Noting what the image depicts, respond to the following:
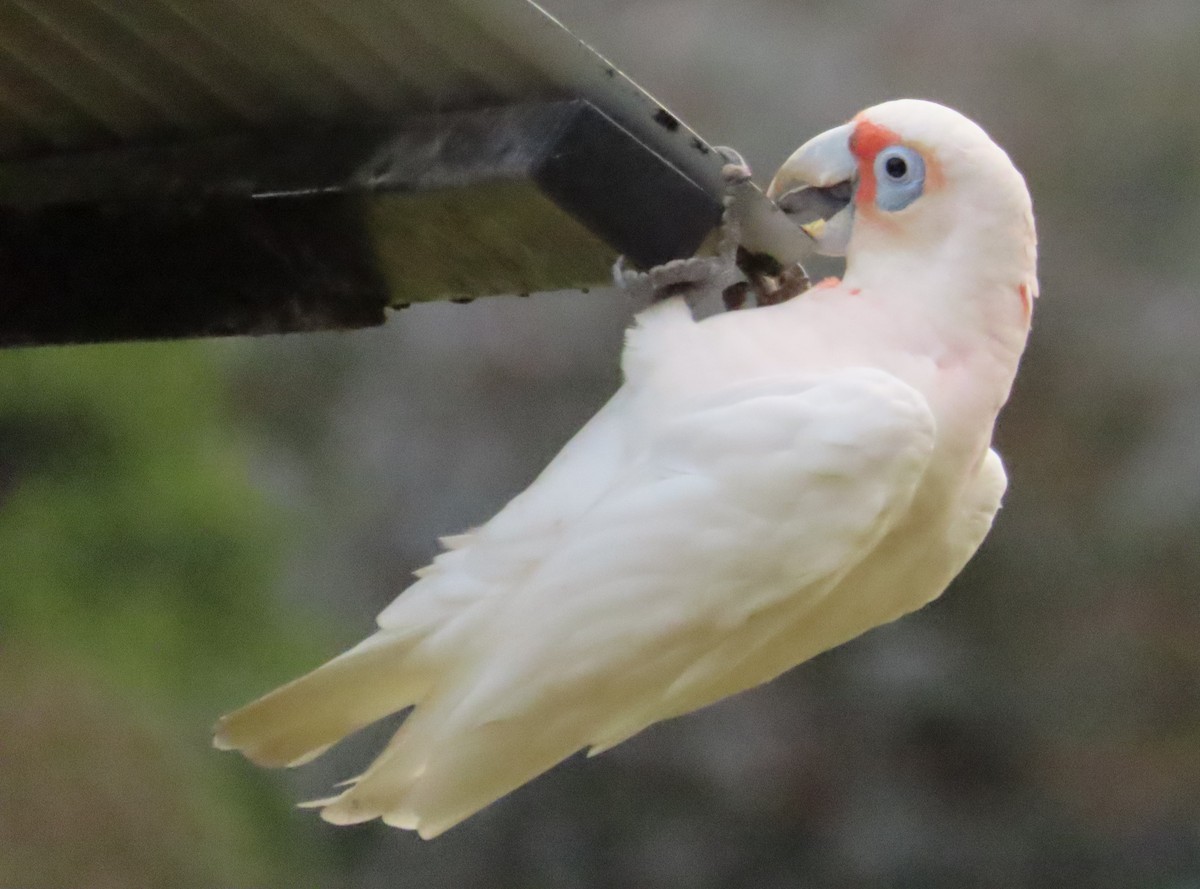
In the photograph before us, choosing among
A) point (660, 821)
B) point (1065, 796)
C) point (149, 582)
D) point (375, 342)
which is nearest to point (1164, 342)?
point (1065, 796)

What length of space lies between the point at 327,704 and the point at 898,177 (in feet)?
1.65

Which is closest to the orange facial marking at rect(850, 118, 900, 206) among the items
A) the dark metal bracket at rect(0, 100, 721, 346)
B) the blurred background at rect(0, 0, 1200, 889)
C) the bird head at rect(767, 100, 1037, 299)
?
the bird head at rect(767, 100, 1037, 299)

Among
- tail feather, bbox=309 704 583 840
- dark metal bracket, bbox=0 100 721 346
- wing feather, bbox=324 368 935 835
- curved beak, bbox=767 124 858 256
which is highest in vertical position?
dark metal bracket, bbox=0 100 721 346

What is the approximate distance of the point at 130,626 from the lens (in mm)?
2117

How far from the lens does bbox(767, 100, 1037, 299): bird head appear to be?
86 centimetres

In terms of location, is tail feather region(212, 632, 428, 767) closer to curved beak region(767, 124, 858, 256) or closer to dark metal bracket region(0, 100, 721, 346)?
dark metal bracket region(0, 100, 721, 346)

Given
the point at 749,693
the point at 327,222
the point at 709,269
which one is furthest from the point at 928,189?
the point at 749,693

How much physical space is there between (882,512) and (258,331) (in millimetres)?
567

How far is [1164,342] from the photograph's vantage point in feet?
6.83

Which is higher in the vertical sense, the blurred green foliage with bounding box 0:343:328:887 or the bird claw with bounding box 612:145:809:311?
the blurred green foliage with bounding box 0:343:328:887

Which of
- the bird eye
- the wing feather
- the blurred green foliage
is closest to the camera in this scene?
the wing feather

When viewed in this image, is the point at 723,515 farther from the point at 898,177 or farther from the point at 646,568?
the point at 898,177

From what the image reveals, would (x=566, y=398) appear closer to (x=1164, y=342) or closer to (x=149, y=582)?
(x=149, y=582)

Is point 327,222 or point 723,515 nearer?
point 723,515
